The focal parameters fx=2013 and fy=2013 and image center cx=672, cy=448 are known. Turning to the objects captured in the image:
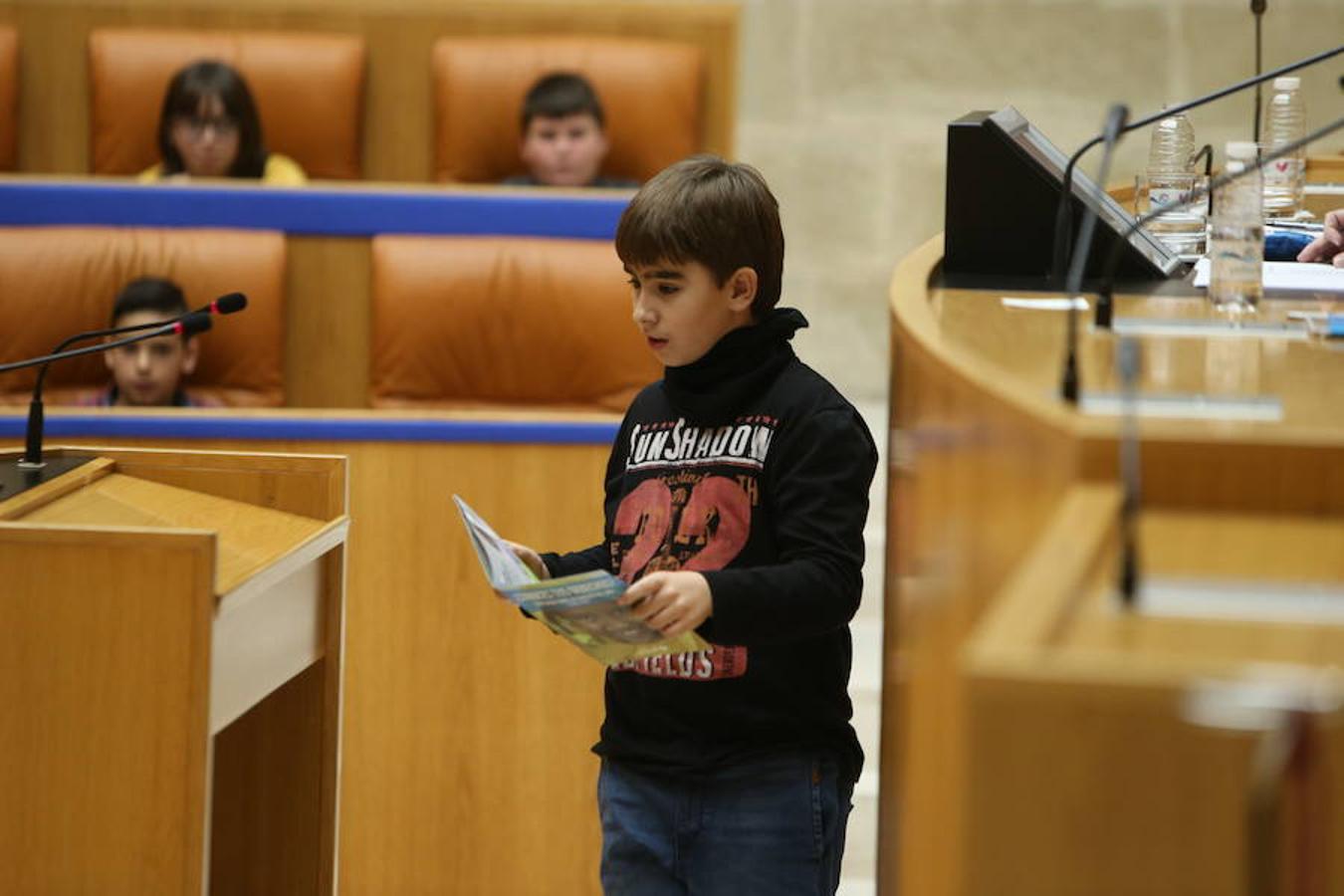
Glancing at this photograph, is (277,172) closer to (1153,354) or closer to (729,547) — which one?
(729,547)

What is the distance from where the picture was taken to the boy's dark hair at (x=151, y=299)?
2.26 metres

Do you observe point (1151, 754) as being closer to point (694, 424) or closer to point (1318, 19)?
point (694, 424)

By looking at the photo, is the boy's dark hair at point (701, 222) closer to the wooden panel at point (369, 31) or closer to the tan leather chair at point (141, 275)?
the tan leather chair at point (141, 275)

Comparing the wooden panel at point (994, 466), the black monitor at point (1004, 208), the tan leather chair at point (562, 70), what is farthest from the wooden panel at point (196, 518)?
the tan leather chair at point (562, 70)

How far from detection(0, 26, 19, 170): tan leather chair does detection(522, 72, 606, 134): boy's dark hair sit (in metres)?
0.77

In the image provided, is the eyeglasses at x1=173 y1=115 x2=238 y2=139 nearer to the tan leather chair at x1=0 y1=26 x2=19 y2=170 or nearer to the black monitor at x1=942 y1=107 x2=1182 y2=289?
the tan leather chair at x1=0 y1=26 x2=19 y2=170

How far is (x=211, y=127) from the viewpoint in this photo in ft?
9.19

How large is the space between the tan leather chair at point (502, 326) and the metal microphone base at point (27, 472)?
0.86 meters

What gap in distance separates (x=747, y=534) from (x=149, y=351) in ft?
4.00

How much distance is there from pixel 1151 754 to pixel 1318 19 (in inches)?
129

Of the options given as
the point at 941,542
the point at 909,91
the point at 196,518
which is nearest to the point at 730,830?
the point at 941,542

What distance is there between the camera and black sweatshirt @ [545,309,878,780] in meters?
1.21

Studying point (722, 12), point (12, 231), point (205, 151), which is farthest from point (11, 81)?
point (722, 12)

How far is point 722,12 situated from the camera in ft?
→ 9.78
